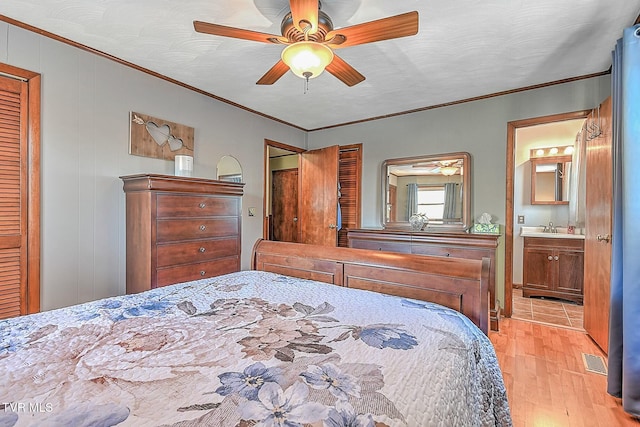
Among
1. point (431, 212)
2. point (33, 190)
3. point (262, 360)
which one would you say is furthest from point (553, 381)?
point (33, 190)

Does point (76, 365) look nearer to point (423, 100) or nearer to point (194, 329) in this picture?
point (194, 329)

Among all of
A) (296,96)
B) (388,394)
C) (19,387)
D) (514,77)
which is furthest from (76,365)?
(514,77)

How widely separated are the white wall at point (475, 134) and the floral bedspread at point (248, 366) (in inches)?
104

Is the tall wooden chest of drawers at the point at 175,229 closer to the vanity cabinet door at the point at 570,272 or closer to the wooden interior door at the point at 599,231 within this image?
the wooden interior door at the point at 599,231

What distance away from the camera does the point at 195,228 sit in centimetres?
279

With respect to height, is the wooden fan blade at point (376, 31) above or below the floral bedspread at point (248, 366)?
above

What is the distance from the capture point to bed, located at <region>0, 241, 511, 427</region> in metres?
0.69

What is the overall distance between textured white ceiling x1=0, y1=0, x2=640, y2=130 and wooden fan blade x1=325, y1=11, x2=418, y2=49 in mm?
291

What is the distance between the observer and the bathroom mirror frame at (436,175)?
365 cm

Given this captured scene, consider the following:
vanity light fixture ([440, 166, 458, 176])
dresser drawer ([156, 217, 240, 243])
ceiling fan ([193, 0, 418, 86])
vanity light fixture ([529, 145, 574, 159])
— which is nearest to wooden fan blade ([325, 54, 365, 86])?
ceiling fan ([193, 0, 418, 86])

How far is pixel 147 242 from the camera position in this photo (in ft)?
8.27

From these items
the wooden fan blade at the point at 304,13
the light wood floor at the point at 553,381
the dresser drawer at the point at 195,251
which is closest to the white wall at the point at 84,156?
the dresser drawer at the point at 195,251

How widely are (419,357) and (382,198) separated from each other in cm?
342

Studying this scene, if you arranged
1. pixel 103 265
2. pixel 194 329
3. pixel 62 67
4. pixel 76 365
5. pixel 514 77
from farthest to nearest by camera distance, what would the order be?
pixel 514 77
pixel 103 265
pixel 62 67
pixel 194 329
pixel 76 365
